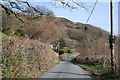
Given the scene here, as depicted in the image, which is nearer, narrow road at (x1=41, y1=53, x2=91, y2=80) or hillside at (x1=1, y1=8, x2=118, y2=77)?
hillside at (x1=1, y1=8, x2=118, y2=77)

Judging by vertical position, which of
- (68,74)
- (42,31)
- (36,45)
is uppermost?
(42,31)

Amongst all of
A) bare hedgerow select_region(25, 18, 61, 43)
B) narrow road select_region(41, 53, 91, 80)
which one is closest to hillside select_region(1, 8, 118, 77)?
bare hedgerow select_region(25, 18, 61, 43)

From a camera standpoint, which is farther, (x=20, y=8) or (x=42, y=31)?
(x=42, y=31)

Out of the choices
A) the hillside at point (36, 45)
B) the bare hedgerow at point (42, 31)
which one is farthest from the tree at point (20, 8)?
the bare hedgerow at point (42, 31)

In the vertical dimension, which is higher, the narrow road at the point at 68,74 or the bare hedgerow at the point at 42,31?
the bare hedgerow at the point at 42,31

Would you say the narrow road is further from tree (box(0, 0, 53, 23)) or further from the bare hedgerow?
the bare hedgerow

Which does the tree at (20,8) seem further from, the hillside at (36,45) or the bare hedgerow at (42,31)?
the bare hedgerow at (42,31)

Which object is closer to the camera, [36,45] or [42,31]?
[36,45]

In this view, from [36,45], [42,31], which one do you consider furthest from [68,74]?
[42,31]

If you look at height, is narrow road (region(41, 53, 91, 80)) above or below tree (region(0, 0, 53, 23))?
below

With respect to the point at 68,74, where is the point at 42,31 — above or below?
above

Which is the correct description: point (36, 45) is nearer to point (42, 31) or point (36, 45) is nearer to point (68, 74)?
point (68, 74)

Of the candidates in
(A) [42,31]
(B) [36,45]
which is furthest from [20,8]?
(A) [42,31]

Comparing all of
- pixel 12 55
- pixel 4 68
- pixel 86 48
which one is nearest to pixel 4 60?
pixel 4 68
